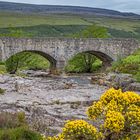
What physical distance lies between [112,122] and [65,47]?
48.0m

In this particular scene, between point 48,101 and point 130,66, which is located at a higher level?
Result: point 48,101

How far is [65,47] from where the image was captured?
6019 centimetres

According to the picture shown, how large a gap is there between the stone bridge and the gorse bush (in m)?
43.2

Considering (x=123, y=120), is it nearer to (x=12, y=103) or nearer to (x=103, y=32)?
(x=12, y=103)

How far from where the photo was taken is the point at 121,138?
42.7ft

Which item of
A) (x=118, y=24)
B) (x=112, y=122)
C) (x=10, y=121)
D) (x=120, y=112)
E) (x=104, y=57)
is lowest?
(x=118, y=24)

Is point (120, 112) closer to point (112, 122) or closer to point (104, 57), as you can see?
point (112, 122)

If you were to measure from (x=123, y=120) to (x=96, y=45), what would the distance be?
49.2 m

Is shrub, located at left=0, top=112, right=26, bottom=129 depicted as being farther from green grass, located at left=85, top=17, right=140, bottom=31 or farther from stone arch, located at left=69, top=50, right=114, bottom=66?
green grass, located at left=85, top=17, right=140, bottom=31

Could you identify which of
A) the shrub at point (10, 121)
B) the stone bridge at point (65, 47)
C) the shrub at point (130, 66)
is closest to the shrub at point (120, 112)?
the shrub at point (10, 121)

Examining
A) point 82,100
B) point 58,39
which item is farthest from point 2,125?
point 58,39

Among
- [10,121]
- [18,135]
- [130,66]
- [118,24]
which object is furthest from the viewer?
[118,24]

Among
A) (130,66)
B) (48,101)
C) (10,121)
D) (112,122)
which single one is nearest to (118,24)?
(130,66)

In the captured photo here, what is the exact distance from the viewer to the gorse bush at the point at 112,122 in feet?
40.5
